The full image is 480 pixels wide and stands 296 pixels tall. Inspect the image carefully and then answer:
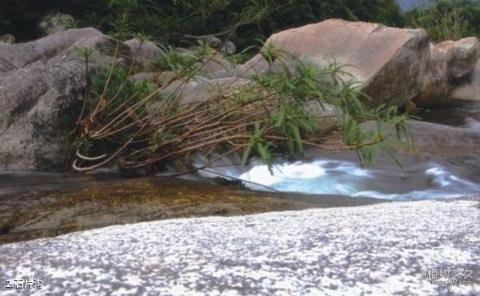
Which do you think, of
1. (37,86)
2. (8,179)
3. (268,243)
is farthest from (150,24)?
(268,243)

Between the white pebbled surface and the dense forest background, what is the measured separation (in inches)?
300

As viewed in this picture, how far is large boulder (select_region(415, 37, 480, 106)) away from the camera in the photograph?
38.9ft

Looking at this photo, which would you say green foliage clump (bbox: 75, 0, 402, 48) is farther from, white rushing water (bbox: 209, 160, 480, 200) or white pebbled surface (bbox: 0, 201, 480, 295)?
white pebbled surface (bbox: 0, 201, 480, 295)

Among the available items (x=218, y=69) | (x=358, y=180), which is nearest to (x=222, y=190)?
(x=358, y=180)

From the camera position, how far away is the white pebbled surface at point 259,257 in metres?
2.32

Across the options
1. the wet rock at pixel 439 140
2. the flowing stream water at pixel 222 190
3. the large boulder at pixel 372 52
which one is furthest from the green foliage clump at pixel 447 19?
the flowing stream water at pixel 222 190

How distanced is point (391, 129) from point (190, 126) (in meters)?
1.67

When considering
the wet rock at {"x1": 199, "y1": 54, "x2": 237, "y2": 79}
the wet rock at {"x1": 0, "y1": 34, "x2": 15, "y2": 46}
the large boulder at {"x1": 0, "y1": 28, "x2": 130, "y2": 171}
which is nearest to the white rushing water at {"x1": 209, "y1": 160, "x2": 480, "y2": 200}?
the wet rock at {"x1": 199, "y1": 54, "x2": 237, "y2": 79}

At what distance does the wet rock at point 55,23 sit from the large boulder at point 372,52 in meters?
6.03

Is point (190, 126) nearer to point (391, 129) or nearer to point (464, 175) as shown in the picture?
point (391, 129)

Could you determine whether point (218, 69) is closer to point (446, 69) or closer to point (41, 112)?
point (41, 112)

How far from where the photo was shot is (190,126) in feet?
17.7

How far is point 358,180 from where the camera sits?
232 inches

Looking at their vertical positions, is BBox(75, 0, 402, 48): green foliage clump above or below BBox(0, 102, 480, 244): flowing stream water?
above
